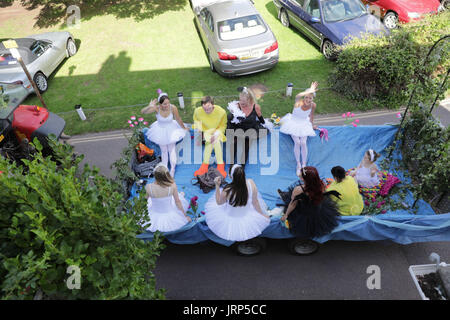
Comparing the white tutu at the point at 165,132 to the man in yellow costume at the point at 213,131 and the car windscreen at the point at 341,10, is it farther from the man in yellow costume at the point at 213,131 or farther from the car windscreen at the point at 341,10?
the car windscreen at the point at 341,10

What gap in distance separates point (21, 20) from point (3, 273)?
654 inches

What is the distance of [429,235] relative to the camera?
436 centimetres

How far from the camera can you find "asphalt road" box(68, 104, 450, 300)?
4512 millimetres

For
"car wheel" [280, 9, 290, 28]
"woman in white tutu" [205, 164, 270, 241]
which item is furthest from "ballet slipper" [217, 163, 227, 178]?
"car wheel" [280, 9, 290, 28]

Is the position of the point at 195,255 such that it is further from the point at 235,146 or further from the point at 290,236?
the point at 235,146

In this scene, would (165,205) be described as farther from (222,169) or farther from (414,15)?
(414,15)

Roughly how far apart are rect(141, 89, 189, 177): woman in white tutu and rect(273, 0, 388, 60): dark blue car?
5.69 m

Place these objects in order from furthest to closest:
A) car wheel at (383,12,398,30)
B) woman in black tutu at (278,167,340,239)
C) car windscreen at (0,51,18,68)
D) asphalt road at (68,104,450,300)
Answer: car wheel at (383,12,398,30), car windscreen at (0,51,18,68), asphalt road at (68,104,450,300), woman in black tutu at (278,167,340,239)

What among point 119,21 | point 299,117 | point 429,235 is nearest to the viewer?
point 429,235

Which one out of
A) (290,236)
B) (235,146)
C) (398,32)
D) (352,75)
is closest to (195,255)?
(290,236)

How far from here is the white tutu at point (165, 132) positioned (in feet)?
19.7

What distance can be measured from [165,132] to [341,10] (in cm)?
757

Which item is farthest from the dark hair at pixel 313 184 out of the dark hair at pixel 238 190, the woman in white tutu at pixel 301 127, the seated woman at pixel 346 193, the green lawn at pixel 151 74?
the green lawn at pixel 151 74

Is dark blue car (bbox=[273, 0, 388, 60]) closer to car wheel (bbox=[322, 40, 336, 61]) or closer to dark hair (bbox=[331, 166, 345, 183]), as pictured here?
car wheel (bbox=[322, 40, 336, 61])
